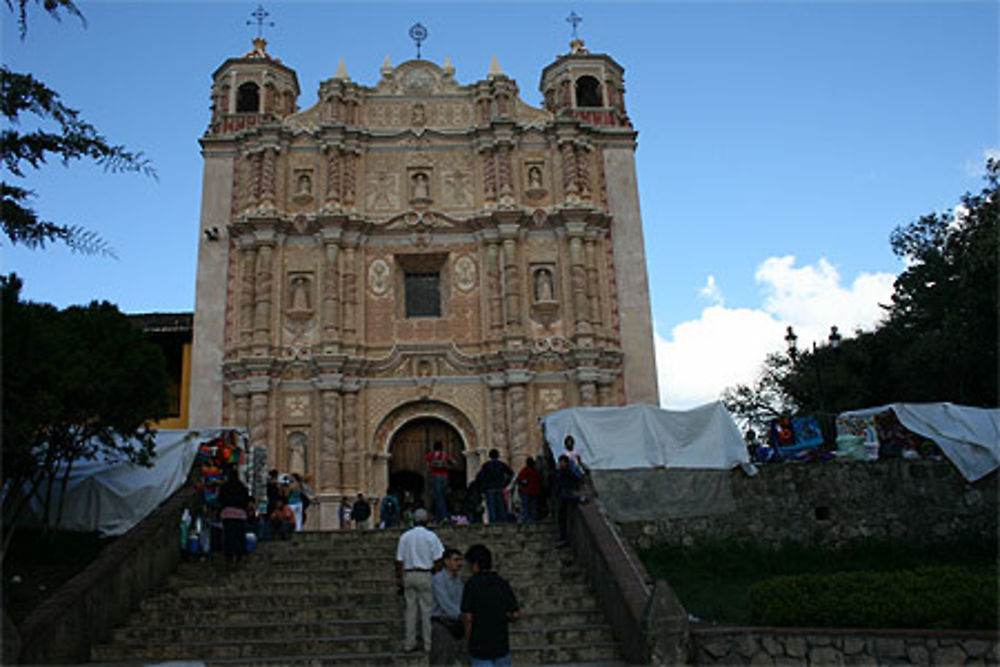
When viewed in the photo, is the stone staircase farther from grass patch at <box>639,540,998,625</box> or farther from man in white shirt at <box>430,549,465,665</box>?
grass patch at <box>639,540,998,625</box>

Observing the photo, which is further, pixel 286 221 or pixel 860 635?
pixel 286 221

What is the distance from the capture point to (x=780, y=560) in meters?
13.3

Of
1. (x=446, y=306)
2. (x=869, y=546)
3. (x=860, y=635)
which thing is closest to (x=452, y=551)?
(x=860, y=635)

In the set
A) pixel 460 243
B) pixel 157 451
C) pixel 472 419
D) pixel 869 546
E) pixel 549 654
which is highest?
pixel 460 243

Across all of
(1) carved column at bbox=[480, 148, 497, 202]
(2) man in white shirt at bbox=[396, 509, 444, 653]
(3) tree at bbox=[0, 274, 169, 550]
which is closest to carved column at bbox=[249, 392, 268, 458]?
(1) carved column at bbox=[480, 148, 497, 202]

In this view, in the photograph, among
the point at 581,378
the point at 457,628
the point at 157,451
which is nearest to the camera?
the point at 457,628

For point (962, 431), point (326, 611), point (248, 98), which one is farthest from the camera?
point (248, 98)

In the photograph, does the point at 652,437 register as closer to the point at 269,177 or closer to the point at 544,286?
the point at 544,286

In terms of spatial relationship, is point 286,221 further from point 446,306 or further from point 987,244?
point 987,244

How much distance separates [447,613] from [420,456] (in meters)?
14.1

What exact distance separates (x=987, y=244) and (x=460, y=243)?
1262cm

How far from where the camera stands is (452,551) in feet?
25.2

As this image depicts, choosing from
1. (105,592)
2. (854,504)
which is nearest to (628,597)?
(105,592)

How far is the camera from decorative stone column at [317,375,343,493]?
67.0ft
